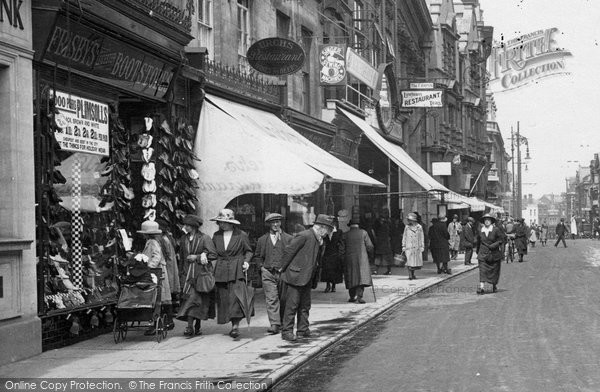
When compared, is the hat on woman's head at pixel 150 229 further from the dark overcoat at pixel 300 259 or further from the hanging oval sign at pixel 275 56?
the hanging oval sign at pixel 275 56

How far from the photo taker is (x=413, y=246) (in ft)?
80.9

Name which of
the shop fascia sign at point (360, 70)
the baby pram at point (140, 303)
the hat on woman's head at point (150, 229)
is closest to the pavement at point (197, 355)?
the baby pram at point (140, 303)

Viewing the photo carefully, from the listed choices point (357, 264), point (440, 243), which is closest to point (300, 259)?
point (357, 264)

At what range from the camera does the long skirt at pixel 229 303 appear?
12695mm

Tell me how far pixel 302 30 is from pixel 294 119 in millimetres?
3516

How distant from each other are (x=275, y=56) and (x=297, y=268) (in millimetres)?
7836

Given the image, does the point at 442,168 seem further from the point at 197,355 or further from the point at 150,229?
the point at 197,355

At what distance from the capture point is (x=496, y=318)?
48.6 feet

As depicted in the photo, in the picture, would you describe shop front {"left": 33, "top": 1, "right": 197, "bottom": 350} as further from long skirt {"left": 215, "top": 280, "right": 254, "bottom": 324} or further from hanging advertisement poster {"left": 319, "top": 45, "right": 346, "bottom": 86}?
hanging advertisement poster {"left": 319, "top": 45, "right": 346, "bottom": 86}

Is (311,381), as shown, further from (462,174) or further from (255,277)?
(462,174)

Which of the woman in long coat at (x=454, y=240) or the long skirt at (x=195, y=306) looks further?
the woman in long coat at (x=454, y=240)

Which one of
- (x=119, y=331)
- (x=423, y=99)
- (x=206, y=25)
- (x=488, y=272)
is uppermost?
(x=423, y=99)

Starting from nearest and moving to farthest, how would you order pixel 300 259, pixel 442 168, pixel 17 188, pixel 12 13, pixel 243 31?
pixel 12 13
pixel 17 188
pixel 300 259
pixel 243 31
pixel 442 168

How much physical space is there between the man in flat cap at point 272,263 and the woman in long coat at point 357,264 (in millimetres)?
4809
